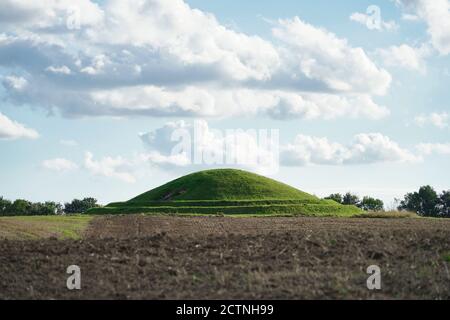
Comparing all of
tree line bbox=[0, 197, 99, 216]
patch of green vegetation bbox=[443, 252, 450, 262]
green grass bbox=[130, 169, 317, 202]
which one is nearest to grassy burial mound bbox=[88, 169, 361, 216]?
green grass bbox=[130, 169, 317, 202]

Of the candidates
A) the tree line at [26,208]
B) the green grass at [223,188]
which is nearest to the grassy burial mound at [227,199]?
the green grass at [223,188]

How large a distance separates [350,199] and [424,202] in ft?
50.3

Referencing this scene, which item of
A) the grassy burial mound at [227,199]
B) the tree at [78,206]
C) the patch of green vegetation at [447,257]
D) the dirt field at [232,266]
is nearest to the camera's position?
the dirt field at [232,266]

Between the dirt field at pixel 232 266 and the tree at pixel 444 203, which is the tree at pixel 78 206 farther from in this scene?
the dirt field at pixel 232 266

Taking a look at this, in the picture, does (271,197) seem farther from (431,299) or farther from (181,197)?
(431,299)

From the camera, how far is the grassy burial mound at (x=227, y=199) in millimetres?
82250

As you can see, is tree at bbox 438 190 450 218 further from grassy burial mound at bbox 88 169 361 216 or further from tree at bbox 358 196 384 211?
grassy burial mound at bbox 88 169 361 216

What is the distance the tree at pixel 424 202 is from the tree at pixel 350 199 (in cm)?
1086

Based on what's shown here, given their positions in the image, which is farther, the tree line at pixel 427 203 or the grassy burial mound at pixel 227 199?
the tree line at pixel 427 203

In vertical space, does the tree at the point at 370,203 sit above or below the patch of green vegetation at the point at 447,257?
above
